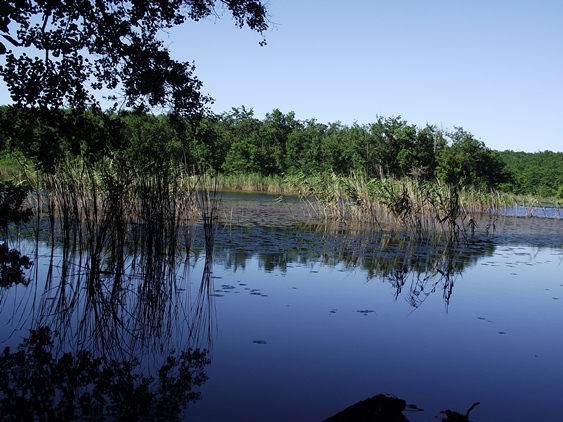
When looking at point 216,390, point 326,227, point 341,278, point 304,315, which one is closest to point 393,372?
point 216,390

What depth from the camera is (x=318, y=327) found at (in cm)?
449

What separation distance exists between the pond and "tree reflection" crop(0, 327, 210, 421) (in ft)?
0.24

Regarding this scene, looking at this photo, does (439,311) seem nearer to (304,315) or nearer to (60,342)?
(304,315)

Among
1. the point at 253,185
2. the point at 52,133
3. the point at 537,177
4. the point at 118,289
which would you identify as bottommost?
the point at 118,289

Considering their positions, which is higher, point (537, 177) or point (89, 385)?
point (537, 177)

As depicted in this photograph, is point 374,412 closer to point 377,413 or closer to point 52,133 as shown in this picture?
point 377,413

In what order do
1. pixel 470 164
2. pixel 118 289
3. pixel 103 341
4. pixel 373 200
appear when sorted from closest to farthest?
1. pixel 103 341
2. pixel 118 289
3. pixel 373 200
4. pixel 470 164

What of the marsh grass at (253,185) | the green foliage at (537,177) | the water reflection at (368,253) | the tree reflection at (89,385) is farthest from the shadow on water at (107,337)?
the green foliage at (537,177)

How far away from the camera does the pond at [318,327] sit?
122 inches

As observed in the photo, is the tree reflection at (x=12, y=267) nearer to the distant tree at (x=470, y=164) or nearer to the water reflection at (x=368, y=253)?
the water reflection at (x=368, y=253)

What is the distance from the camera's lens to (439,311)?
17.5ft

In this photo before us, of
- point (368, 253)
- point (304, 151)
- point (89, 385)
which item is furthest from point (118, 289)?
point (304, 151)

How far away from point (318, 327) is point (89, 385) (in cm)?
198

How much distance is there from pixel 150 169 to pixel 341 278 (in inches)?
104
